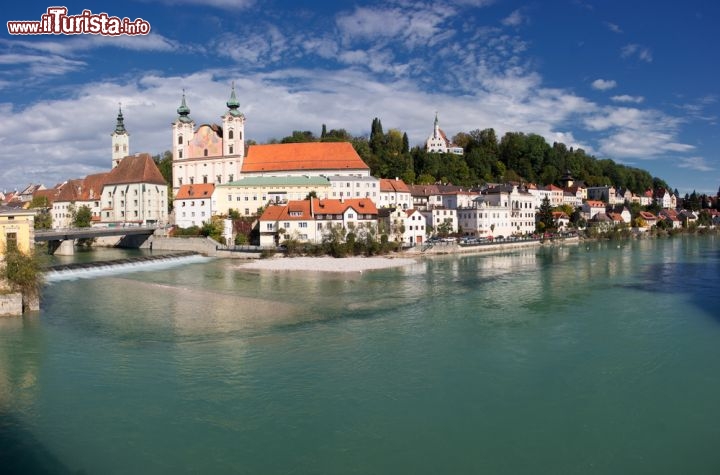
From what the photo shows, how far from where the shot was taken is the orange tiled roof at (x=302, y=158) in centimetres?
5431

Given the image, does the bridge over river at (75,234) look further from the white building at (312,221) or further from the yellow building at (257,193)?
the white building at (312,221)


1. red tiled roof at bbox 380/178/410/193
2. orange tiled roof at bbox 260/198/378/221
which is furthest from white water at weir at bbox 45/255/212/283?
red tiled roof at bbox 380/178/410/193

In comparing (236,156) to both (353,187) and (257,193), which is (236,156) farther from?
(353,187)

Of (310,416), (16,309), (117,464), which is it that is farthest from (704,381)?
(16,309)

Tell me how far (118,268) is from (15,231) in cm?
1294

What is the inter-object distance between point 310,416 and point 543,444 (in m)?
4.40

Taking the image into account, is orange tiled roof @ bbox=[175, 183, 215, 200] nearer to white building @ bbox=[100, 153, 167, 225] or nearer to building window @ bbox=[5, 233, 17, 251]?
white building @ bbox=[100, 153, 167, 225]

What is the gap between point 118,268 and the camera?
32.3 metres

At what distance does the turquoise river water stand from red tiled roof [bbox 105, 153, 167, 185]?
3302 cm

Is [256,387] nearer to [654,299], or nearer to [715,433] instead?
[715,433]

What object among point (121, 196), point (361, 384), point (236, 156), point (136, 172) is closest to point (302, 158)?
point (236, 156)

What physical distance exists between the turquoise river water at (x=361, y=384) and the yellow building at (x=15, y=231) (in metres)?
2.55

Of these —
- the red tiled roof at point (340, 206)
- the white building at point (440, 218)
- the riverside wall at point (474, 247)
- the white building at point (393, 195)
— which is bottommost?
the riverside wall at point (474, 247)

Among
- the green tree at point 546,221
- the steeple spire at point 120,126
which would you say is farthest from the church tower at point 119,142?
the green tree at point 546,221
